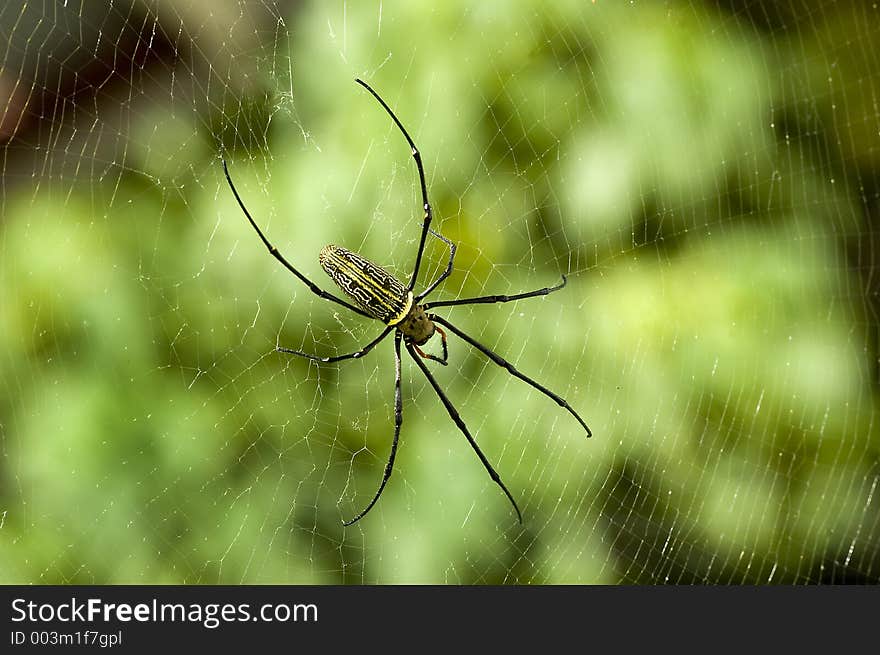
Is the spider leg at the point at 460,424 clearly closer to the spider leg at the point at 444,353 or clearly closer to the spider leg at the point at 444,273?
the spider leg at the point at 444,353

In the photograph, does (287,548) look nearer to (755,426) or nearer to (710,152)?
(755,426)

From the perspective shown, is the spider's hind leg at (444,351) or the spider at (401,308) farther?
the spider's hind leg at (444,351)

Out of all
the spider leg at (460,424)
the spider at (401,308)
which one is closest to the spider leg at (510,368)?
the spider at (401,308)

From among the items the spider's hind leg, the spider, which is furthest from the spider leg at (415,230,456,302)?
the spider's hind leg

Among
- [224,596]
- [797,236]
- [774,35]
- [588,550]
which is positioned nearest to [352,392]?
[224,596]

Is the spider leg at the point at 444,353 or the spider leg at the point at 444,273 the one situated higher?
the spider leg at the point at 444,273

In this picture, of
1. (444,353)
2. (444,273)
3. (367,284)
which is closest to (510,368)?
(444,353)

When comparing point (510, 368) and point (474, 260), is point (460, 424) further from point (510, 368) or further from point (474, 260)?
point (474, 260)
